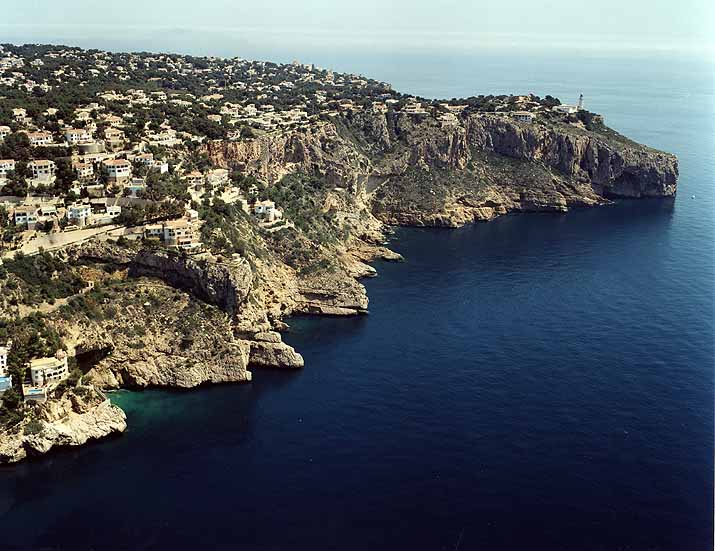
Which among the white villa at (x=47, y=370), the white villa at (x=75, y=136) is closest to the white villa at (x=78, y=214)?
the white villa at (x=75, y=136)

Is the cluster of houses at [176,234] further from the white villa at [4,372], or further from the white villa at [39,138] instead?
the white villa at [39,138]

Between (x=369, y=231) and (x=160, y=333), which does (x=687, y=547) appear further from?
(x=369, y=231)

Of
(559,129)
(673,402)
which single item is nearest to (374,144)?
(559,129)

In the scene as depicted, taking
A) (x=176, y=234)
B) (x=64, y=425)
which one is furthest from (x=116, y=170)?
(x=64, y=425)

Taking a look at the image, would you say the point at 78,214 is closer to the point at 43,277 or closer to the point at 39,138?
the point at 43,277

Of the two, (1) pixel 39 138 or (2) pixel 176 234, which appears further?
(1) pixel 39 138

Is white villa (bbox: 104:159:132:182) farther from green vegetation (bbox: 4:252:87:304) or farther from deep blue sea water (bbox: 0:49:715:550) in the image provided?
deep blue sea water (bbox: 0:49:715:550)
